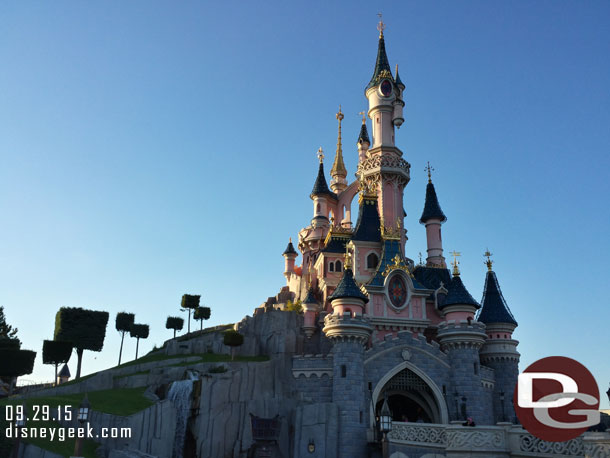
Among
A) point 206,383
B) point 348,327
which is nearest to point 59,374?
point 206,383

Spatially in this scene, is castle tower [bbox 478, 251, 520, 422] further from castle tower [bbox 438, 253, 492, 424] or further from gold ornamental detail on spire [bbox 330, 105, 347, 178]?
gold ornamental detail on spire [bbox 330, 105, 347, 178]

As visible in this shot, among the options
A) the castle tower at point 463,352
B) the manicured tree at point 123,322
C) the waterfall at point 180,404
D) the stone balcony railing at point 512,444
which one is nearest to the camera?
the stone balcony railing at point 512,444

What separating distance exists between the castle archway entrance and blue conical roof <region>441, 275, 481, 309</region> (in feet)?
16.8

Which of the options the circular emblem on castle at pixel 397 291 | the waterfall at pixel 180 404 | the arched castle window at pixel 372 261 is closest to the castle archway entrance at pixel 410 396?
the circular emblem on castle at pixel 397 291

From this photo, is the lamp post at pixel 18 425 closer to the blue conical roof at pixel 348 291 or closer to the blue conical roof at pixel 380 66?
the blue conical roof at pixel 348 291

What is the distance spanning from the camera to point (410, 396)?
36.5 meters

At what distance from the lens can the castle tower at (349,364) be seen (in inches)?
1211

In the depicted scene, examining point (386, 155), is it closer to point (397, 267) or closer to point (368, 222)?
point (368, 222)

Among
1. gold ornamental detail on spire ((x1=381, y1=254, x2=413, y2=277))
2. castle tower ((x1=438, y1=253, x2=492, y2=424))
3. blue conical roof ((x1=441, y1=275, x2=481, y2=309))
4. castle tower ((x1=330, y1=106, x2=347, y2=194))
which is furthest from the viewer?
castle tower ((x1=330, y1=106, x2=347, y2=194))

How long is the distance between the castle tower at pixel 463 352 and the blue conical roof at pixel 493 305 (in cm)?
504

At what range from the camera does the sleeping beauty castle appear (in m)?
32.3

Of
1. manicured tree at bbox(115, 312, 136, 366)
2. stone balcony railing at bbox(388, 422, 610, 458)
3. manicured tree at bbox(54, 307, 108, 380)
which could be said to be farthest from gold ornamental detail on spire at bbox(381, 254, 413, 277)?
manicured tree at bbox(115, 312, 136, 366)

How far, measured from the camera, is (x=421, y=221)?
47.7 metres

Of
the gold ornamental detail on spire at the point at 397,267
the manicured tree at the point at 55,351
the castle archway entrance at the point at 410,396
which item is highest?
the gold ornamental detail on spire at the point at 397,267
